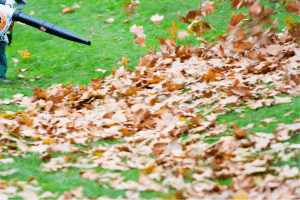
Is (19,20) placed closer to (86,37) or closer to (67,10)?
(86,37)

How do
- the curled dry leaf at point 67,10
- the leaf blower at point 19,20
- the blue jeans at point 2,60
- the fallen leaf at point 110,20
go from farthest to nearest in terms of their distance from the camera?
the curled dry leaf at point 67,10 < the fallen leaf at point 110,20 < the blue jeans at point 2,60 < the leaf blower at point 19,20

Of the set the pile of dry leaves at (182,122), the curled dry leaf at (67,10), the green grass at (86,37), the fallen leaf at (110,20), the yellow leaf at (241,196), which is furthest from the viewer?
the curled dry leaf at (67,10)

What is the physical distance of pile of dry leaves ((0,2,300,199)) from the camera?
1.82 m

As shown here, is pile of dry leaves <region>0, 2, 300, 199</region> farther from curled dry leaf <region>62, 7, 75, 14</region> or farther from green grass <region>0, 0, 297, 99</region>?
curled dry leaf <region>62, 7, 75, 14</region>

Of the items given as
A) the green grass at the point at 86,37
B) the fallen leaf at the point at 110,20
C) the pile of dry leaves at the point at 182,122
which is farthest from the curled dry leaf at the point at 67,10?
the pile of dry leaves at the point at 182,122

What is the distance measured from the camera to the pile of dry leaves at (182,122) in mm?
1824

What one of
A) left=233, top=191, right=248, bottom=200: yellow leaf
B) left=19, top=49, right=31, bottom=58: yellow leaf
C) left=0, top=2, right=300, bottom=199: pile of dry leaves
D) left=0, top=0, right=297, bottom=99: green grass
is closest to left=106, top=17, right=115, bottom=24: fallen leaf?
left=0, top=0, right=297, bottom=99: green grass

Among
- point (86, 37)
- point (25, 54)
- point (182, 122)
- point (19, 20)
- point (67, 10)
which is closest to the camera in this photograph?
point (182, 122)

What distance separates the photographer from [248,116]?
2.66m

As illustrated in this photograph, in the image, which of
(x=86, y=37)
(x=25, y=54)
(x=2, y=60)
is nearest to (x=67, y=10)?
(x=86, y=37)

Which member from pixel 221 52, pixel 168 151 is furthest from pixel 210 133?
pixel 221 52

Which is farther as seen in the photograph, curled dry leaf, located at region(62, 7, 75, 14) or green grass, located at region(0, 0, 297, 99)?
curled dry leaf, located at region(62, 7, 75, 14)

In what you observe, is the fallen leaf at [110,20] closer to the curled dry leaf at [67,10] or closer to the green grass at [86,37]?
the green grass at [86,37]

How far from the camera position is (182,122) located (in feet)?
8.82
